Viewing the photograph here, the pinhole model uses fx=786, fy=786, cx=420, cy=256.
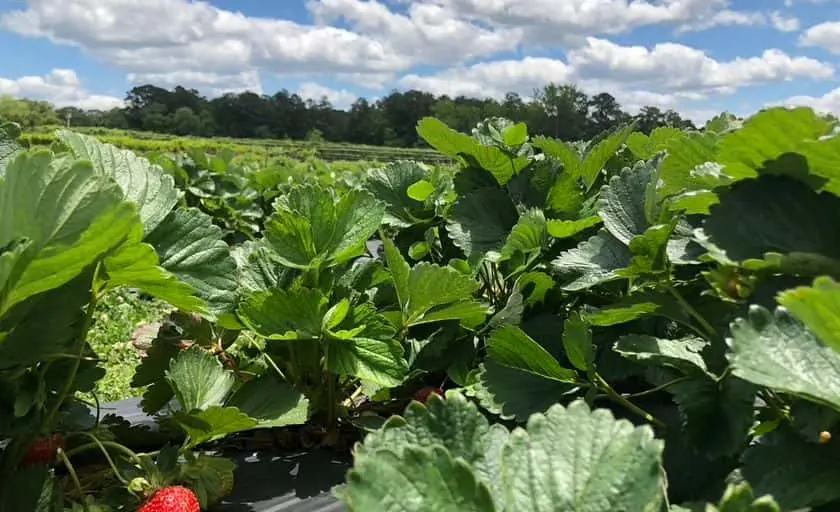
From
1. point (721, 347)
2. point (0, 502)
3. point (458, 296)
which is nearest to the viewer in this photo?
point (721, 347)

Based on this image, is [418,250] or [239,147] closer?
[418,250]

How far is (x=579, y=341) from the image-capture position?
0.75 m

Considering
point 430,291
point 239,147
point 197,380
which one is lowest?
point 239,147

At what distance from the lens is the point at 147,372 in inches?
44.9

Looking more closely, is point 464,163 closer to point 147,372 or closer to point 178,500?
point 147,372

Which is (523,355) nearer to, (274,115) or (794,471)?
(794,471)

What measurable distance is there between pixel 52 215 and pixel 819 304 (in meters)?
0.54

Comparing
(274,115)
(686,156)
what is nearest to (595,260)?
(686,156)

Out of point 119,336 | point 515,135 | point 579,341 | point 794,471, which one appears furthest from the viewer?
point 119,336

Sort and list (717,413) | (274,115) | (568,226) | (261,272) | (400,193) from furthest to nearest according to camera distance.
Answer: (274,115) → (400,193) → (261,272) → (568,226) → (717,413)

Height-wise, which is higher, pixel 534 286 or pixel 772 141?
pixel 772 141

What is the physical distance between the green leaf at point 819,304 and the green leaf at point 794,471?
0.13 m

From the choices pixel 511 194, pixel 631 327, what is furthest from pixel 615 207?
pixel 511 194

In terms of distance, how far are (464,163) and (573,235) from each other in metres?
0.26
